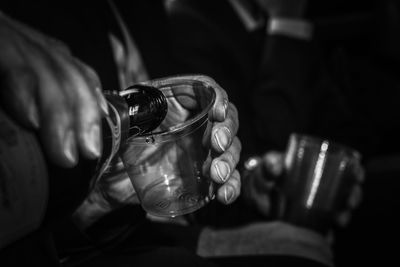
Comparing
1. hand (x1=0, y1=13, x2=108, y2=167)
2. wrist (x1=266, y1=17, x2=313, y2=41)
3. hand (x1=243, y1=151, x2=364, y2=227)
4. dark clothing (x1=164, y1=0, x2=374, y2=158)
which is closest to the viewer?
hand (x1=0, y1=13, x2=108, y2=167)

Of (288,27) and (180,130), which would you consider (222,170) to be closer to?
(180,130)

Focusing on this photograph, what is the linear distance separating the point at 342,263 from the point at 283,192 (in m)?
0.53

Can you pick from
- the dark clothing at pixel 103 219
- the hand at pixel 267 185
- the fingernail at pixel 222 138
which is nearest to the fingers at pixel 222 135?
the fingernail at pixel 222 138

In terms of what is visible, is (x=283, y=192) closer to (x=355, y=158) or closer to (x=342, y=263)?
(x=355, y=158)

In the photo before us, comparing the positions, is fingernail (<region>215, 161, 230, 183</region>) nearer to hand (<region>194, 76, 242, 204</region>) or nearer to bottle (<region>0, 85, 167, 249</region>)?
hand (<region>194, 76, 242, 204</region>)

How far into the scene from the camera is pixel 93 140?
1.23 feet

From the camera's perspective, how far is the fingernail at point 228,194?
63 cm

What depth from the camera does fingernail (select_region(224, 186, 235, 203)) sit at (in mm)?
632

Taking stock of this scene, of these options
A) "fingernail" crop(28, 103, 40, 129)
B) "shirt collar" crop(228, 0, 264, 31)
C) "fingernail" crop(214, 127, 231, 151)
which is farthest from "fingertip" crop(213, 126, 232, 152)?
"shirt collar" crop(228, 0, 264, 31)

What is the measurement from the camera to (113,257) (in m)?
0.74

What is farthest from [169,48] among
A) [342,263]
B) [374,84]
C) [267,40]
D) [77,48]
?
[374,84]

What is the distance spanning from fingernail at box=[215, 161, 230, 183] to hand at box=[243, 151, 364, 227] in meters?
0.62

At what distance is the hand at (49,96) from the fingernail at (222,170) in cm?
25

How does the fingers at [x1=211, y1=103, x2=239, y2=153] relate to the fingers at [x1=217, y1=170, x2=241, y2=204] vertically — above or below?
above
